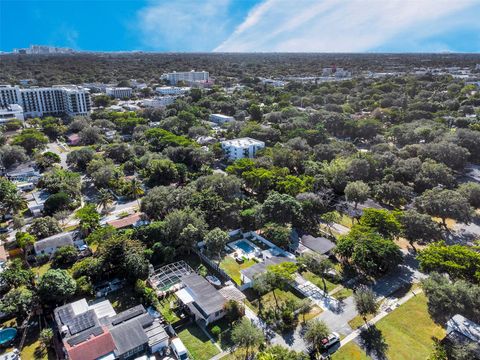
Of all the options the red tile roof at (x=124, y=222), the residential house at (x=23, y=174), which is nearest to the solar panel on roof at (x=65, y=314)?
the red tile roof at (x=124, y=222)

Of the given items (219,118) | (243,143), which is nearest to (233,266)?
(243,143)

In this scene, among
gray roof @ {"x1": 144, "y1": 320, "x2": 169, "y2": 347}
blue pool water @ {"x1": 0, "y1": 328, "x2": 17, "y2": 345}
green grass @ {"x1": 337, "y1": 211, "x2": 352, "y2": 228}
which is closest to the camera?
gray roof @ {"x1": 144, "y1": 320, "x2": 169, "y2": 347}

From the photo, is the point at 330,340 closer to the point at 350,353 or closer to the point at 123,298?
→ the point at 350,353

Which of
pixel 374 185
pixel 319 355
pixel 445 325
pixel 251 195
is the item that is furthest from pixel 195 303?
pixel 374 185

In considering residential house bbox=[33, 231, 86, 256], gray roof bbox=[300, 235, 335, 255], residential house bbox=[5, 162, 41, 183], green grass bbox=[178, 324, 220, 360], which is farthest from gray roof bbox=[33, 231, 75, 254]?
gray roof bbox=[300, 235, 335, 255]

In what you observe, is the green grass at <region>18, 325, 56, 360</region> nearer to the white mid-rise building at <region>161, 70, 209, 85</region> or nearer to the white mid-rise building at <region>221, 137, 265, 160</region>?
the white mid-rise building at <region>221, 137, 265, 160</region>
